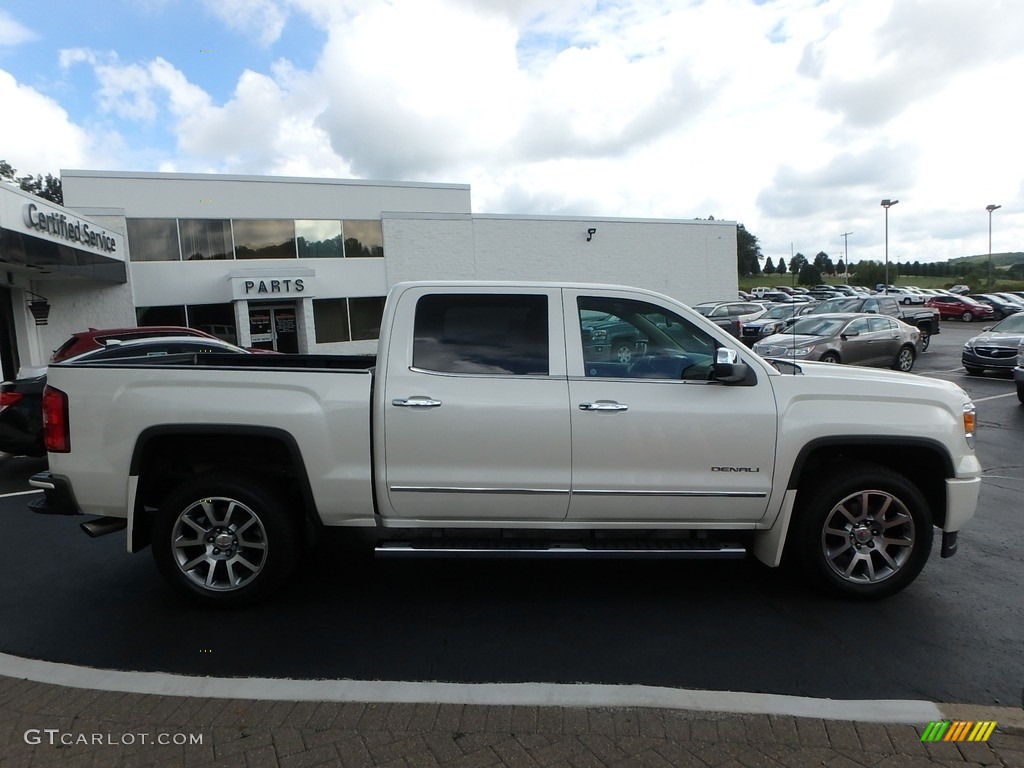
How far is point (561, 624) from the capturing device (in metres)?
3.95

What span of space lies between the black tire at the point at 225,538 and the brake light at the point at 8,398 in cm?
512

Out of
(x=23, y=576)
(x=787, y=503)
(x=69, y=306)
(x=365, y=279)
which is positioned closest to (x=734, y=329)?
(x=365, y=279)

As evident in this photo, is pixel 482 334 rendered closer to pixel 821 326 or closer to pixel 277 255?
pixel 821 326

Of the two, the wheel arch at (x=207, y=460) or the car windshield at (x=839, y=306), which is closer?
the wheel arch at (x=207, y=460)

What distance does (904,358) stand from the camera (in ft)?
55.1

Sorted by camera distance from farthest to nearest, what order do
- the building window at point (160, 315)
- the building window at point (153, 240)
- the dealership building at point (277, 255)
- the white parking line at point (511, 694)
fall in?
the building window at point (160, 315)
the building window at point (153, 240)
the dealership building at point (277, 255)
the white parking line at point (511, 694)

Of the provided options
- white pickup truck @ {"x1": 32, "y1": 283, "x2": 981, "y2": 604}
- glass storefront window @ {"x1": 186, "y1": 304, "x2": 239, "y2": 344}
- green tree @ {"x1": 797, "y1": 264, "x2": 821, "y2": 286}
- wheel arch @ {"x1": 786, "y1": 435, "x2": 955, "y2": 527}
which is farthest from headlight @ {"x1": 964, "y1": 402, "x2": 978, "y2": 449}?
glass storefront window @ {"x1": 186, "y1": 304, "x2": 239, "y2": 344}

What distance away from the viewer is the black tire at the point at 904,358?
16656 millimetres

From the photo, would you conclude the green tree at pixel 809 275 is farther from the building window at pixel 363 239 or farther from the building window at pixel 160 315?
the building window at pixel 363 239

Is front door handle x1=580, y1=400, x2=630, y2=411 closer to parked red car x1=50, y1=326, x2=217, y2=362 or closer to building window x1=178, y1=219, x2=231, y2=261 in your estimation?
parked red car x1=50, y1=326, x2=217, y2=362

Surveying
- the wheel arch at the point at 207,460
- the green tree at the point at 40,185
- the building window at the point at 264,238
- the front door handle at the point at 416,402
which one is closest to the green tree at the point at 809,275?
the front door handle at the point at 416,402

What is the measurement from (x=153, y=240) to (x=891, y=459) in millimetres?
25808

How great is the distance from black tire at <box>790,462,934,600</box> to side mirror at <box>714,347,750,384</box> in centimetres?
87

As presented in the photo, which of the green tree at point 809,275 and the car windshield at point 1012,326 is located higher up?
the green tree at point 809,275
